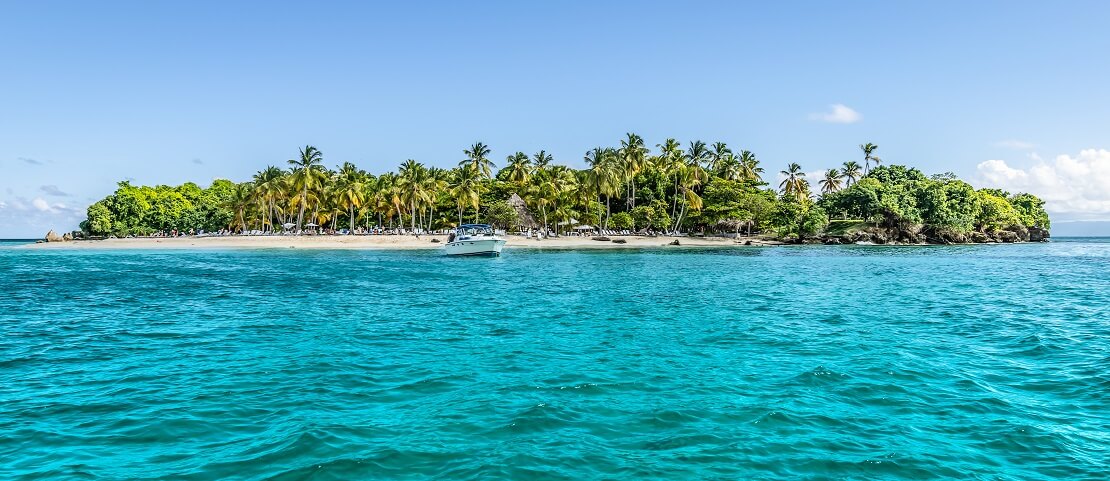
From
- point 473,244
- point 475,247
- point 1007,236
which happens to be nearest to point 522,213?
point 475,247

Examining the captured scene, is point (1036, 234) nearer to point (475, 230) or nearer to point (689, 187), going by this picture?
point (689, 187)

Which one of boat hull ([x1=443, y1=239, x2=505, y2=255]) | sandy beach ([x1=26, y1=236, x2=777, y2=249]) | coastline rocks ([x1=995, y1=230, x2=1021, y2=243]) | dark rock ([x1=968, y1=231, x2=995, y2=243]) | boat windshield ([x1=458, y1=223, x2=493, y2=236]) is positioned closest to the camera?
boat hull ([x1=443, y1=239, x2=505, y2=255])

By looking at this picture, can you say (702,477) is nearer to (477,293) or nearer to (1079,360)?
(1079,360)

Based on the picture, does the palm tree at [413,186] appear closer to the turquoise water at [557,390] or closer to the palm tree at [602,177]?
the palm tree at [602,177]

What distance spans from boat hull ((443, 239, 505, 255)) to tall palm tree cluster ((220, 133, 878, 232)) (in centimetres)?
3359

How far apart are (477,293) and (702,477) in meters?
20.8

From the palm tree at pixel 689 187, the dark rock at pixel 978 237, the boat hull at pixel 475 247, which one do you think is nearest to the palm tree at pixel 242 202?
the boat hull at pixel 475 247

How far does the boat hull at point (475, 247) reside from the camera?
56.9 metres

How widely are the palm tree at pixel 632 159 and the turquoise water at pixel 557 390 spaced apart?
2957 inches

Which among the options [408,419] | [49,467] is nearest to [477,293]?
[408,419]

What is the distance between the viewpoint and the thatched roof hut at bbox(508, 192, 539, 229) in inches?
3693

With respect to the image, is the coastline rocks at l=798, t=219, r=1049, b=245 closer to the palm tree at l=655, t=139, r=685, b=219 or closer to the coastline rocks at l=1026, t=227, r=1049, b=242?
the palm tree at l=655, t=139, r=685, b=219

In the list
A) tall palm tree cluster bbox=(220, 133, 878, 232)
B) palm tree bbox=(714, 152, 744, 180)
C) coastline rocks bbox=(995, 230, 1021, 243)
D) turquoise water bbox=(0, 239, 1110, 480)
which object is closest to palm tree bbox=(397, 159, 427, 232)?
tall palm tree cluster bbox=(220, 133, 878, 232)

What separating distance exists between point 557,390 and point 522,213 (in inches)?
3326
